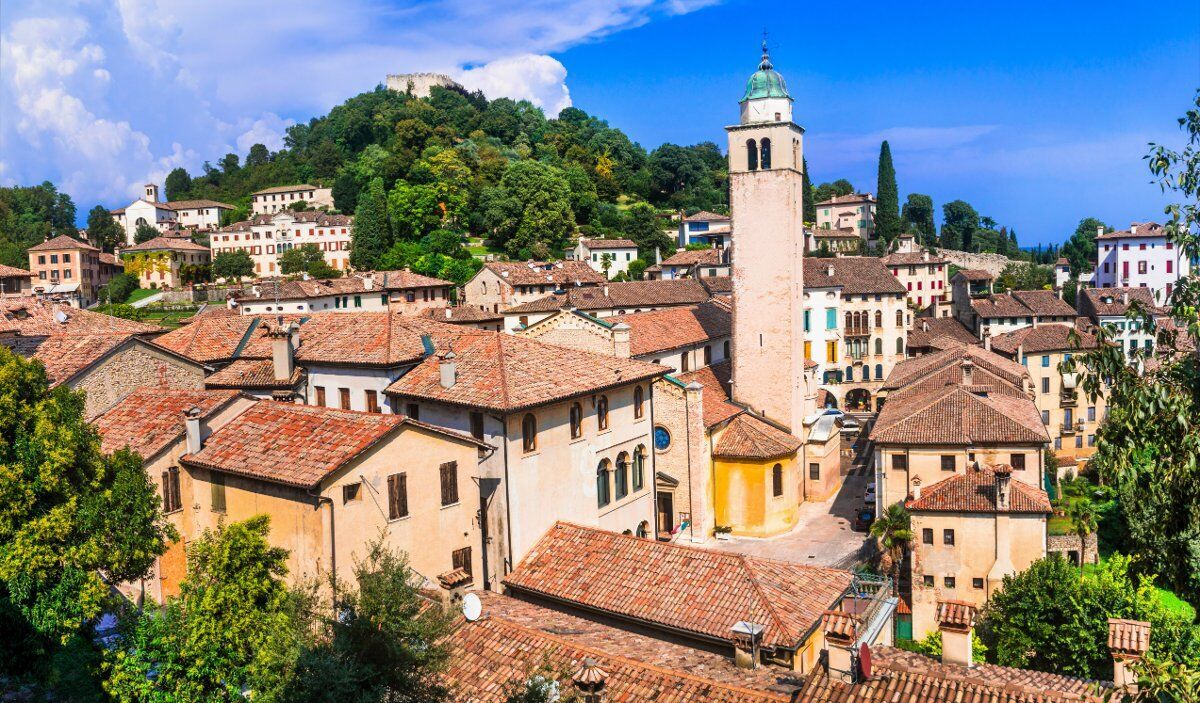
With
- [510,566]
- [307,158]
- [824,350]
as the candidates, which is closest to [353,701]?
[510,566]

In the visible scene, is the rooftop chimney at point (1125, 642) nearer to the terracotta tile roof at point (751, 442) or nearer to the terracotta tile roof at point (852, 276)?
the terracotta tile roof at point (751, 442)

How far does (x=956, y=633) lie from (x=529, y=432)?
43.2 ft

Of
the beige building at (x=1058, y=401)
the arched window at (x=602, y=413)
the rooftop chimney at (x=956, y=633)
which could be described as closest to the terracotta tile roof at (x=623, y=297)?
the beige building at (x=1058, y=401)

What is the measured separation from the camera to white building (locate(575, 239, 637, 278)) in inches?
4129

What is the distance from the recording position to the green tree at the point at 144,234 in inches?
4850

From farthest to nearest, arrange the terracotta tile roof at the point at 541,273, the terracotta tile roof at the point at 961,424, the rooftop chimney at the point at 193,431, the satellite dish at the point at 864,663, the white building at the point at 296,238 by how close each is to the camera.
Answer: the white building at the point at 296,238 → the terracotta tile roof at the point at 541,273 → the terracotta tile roof at the point at 961,424 → the rooftop chimney at the point at 193,431 → the satellite dish at the point at 864,663

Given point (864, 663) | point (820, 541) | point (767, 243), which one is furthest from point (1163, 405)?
point (767, 243)

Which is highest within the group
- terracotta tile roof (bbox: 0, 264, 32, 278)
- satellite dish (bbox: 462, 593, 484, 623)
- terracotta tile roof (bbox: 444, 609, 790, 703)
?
terracotta tile roof (bbox: 0, 264, 32, 278)

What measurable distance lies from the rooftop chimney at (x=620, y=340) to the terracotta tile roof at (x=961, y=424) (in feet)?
35.0

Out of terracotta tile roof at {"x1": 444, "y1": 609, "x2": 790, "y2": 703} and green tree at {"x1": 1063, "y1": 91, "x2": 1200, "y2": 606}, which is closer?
green tree at {"x1": 1063, "y1": 91, "x2": 1200, "y2": 606}

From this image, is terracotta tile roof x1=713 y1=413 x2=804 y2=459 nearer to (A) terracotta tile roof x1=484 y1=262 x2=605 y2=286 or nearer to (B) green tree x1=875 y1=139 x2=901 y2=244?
(A) terracotta tile roof x1=484 y1=262 x2=605 y2=286

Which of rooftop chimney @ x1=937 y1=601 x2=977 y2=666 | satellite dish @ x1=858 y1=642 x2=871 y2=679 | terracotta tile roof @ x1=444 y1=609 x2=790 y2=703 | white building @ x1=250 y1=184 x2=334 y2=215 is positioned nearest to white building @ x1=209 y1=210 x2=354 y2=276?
white building @ x1=250 y1=184 x2=334 y2=215

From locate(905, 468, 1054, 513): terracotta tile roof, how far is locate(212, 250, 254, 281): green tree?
89958 millimetres

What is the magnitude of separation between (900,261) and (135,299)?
A: 83.5 metres
